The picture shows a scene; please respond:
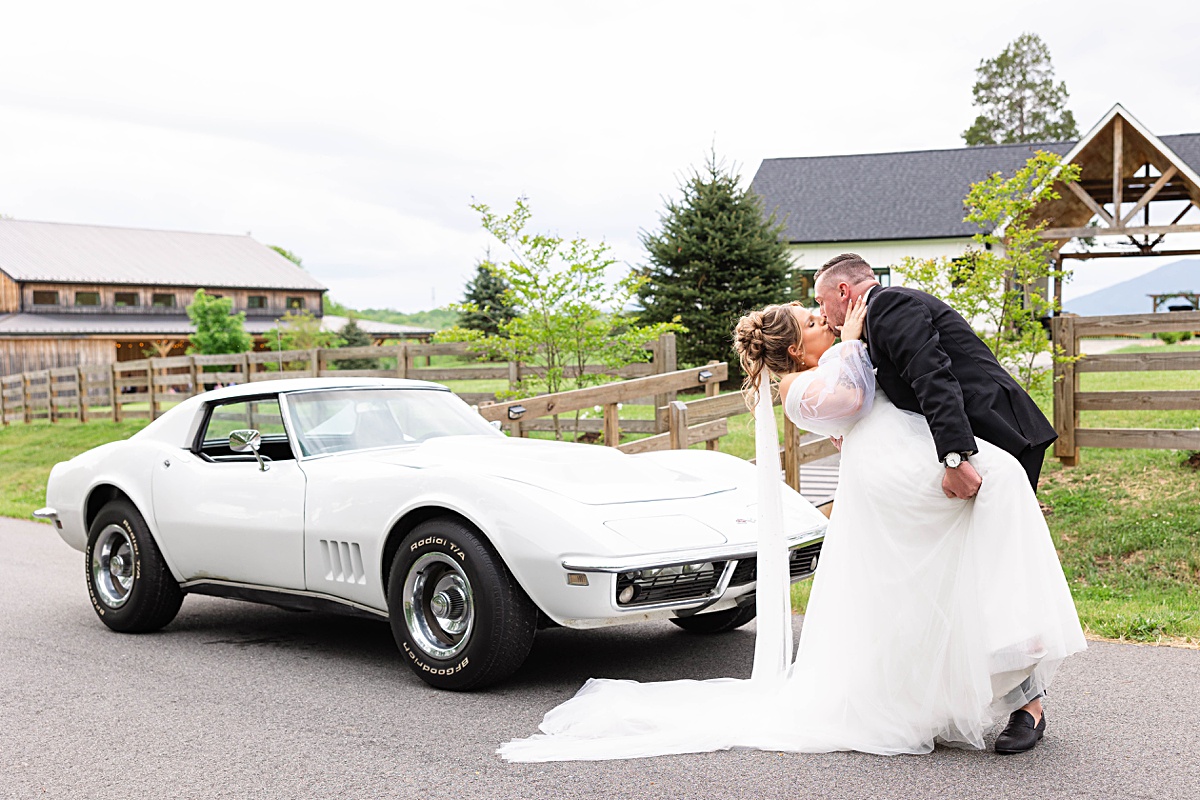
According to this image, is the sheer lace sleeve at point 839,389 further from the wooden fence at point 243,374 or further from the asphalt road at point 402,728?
the wooden fence at point 243,374

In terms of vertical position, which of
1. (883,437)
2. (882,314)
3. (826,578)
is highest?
(882,314)

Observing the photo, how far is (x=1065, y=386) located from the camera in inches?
441

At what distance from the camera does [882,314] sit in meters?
4.37

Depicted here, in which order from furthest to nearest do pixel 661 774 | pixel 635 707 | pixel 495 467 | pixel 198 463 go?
pixel 198 463 → pixel 495 467 → pixel 635 707 → pixel 661 774

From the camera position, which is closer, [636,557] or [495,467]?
[636,557]

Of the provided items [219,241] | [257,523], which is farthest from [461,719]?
[219,241]

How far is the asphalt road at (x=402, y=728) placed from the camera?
390 centimetres

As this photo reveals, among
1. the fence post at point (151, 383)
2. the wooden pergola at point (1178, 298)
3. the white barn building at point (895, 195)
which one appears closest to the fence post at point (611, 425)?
the fence post at point (151, 383)

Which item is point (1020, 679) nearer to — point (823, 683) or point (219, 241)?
point (823, 683)

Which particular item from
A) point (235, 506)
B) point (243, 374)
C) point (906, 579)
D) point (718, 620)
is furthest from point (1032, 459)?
point (243, 374)

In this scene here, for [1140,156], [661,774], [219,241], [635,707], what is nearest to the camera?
[661,774]

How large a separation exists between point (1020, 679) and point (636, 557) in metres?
1.61

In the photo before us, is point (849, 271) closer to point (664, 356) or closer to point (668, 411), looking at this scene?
point (668, 411)

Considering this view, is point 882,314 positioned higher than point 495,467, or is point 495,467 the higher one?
point 882,314
